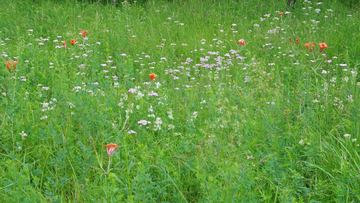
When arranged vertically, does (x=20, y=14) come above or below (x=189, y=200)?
above

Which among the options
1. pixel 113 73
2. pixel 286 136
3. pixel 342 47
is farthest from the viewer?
pixel 342 47

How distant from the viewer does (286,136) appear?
241 cm

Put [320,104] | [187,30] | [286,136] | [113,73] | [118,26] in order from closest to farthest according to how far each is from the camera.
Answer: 1. [286,136]
2. [320,104]
3. [113,73]
4. [118,26]
5. [187,30]

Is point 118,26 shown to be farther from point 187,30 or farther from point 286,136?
point 286,136

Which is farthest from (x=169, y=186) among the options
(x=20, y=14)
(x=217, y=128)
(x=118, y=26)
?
(x=20, y=14)

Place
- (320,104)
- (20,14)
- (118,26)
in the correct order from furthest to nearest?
(20,14)
(118,26)
(320,104)

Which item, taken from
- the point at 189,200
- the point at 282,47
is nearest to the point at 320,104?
the point at 189,200

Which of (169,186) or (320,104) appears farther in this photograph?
(320,104)

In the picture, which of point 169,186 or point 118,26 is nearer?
point 169,186

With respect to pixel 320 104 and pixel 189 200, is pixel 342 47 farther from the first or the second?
pixel 189 200

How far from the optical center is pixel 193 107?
303cm

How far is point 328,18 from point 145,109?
5499mm

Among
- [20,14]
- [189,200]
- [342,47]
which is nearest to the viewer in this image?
[189,200]

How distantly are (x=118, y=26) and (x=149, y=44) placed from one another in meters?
0.70
